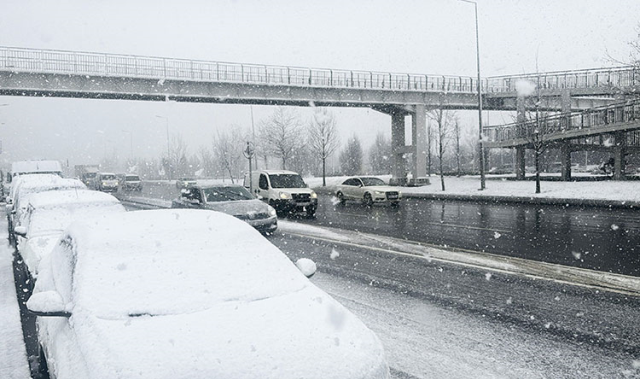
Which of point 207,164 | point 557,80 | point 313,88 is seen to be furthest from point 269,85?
point 207,164

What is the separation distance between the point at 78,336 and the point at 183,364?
0.87m

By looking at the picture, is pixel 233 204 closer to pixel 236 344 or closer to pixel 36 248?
pixel 36 248

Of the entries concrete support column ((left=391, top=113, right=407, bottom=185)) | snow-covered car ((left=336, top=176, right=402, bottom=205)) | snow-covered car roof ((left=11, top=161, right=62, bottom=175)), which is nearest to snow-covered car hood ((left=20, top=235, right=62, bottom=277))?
snow-covered car ((left=336, top=176, right=402, bottom=205))

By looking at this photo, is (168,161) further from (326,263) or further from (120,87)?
(326,263)

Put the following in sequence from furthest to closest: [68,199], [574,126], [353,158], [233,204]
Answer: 1. [353,158]
2. [574,126]
3. [233,204]
4. [68,199]

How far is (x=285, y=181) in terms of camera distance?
21.2 m

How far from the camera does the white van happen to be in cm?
1977

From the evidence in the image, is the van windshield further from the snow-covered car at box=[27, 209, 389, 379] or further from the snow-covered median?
the snow-covered car at box=[27, 209, 389, 379]

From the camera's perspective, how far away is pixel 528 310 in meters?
6.23

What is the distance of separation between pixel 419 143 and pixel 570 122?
11732 mm

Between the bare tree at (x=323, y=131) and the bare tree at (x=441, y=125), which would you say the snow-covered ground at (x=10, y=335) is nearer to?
the bare tree at (x=441, y=125)

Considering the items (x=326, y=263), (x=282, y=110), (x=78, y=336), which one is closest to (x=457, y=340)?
(x=78, y=336)

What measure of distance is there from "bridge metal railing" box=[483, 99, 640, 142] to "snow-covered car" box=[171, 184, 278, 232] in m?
17.7

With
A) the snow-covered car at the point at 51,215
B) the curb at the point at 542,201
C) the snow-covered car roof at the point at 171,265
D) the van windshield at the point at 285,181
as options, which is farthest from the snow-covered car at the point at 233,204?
the curb at the point at 542,201
